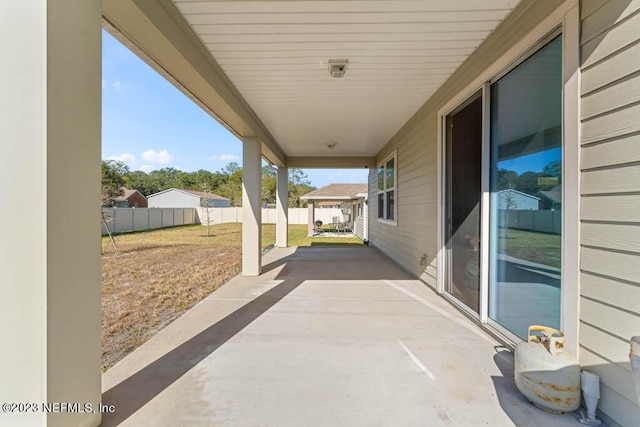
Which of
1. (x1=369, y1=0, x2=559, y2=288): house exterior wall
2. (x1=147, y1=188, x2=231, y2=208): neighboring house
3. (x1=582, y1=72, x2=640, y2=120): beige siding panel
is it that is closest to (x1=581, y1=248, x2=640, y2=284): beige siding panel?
(x1=582, y1=72, x2=640, y2=120): beige siding panel

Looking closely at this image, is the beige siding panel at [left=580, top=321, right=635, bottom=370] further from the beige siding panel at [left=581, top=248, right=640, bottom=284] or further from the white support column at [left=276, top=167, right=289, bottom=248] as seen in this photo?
the white support column at [left=276, top=167, right=289, bottom=248]

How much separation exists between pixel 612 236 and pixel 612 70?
3.08 ft

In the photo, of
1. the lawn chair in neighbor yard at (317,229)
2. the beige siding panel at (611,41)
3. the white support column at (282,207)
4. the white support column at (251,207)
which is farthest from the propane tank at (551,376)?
the lawn chair in neighbor yard at (317,229)

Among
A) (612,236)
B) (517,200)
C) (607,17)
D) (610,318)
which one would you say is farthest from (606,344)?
(607,17)

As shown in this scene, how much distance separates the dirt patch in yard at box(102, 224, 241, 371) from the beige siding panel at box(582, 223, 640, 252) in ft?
11.5

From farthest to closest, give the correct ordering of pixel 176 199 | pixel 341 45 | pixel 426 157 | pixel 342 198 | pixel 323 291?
pixel 176 199
pixel 342 198
pixel 426 157
pixel 323 291
pixel 341 45

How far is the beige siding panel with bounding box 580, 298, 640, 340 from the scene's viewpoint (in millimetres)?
1480

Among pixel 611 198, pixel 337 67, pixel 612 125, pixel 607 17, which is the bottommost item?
pixel 611 198

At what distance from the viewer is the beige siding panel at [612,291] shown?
58.1 inches

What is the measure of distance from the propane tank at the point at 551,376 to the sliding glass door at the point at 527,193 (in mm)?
420

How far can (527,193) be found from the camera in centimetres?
231

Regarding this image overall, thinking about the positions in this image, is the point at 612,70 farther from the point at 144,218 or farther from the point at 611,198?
the point at 144,218
